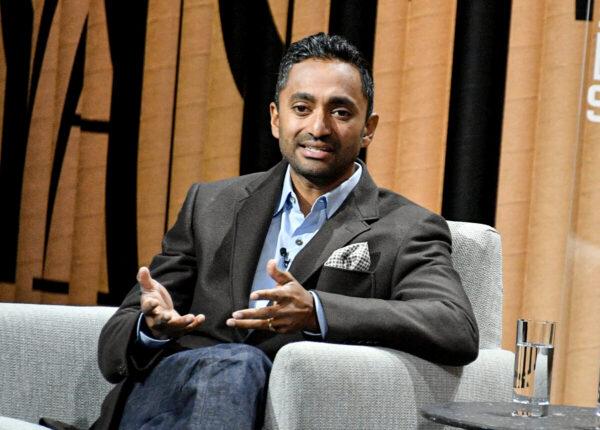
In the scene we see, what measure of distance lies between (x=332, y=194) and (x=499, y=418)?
71 cm

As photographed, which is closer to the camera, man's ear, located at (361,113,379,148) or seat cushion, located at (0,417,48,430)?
seat cushion, located at (0,417,48,430)

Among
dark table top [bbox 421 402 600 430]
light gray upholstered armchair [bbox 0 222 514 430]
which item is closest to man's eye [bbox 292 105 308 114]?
light gray upholstered armchair [bbox 0 222 514 430]

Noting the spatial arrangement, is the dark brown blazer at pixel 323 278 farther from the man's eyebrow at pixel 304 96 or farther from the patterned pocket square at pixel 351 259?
the man's eyebrow at pixel 304 96

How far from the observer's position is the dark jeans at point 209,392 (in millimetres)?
1670

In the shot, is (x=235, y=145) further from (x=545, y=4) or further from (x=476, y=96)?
(x=545, y=4)

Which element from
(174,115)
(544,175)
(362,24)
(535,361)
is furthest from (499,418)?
(174,115)

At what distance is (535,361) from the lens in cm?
170

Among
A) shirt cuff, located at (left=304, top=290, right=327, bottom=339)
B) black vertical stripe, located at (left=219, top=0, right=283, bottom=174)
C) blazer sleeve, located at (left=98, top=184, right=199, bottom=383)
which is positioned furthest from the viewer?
black vertical stripe, located at (left=219, top=0, right=283, bottom=174)

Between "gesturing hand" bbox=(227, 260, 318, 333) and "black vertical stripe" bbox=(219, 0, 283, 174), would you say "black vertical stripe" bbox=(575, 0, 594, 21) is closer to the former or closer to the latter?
"black vertical stripe" bbox=(219, 0, 283, 174)

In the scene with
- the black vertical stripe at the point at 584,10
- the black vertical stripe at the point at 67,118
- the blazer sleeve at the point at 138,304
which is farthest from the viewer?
the black vertical stripe at the point at 67,118

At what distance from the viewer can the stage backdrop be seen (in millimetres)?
2934

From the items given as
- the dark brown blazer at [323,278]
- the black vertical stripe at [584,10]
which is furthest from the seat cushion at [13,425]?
the black vertical stripe at [584,10]

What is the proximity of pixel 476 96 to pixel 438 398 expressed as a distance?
51.7 inches

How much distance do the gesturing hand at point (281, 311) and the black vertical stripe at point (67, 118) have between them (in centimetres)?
193
